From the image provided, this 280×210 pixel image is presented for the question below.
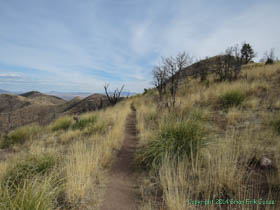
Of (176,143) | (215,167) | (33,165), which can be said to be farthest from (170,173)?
(33,165)

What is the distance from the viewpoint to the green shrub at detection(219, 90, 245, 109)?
19.1ft

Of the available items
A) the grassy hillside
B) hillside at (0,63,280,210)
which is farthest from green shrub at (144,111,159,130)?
the grassy hillside

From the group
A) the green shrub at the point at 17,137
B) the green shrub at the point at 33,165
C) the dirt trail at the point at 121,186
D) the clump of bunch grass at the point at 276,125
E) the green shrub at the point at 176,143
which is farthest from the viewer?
the green shrub at the point at 17,137

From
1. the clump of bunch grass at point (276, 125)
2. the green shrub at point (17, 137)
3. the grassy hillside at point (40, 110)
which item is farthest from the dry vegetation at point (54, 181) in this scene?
the grassy hillside at point (40, 110)

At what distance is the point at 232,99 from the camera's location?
5.92 metres

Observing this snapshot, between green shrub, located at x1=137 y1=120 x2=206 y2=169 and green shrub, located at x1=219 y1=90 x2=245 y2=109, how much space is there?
3907 millimetres

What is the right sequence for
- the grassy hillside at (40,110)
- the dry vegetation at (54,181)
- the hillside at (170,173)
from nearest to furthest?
the dry vegetation at (54,181)
the hillside at (170,173)
the grassy hillside at (40,110)

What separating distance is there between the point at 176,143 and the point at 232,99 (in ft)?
15.8

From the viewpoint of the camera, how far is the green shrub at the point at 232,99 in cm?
581

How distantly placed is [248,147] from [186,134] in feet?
3.75

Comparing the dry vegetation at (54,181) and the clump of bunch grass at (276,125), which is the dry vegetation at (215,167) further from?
the dry vegetation at (54,181)

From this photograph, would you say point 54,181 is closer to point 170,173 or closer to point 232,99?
point 170,173

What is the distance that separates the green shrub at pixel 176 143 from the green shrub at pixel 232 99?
391 centimetres

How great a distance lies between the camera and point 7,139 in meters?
7.69
